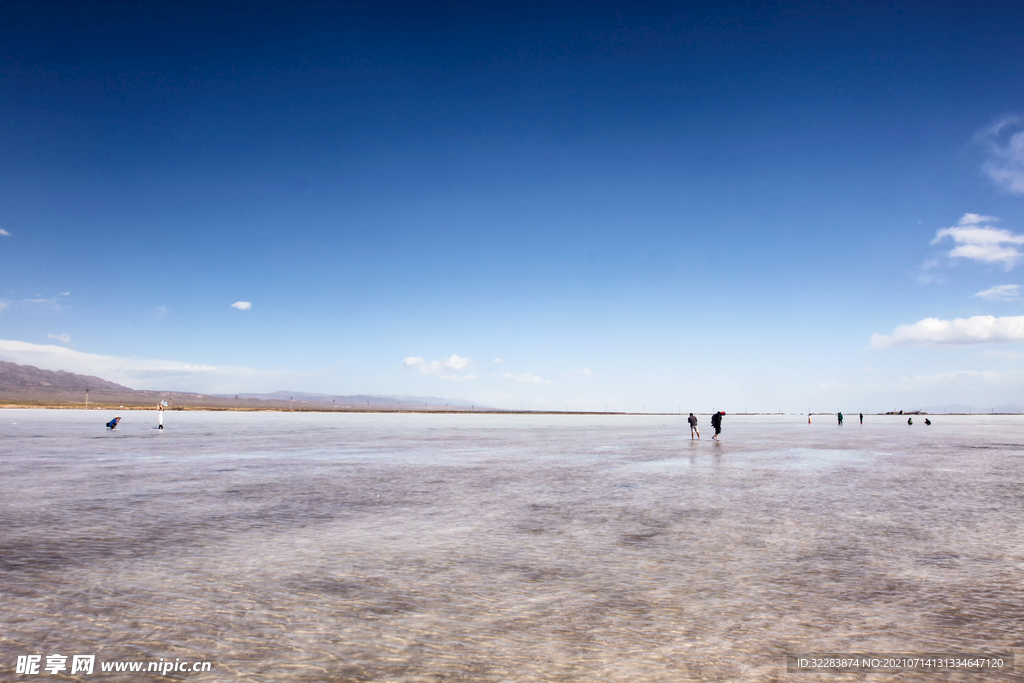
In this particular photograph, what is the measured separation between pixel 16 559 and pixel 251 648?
4.83 m

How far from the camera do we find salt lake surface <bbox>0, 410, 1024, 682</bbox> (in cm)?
462

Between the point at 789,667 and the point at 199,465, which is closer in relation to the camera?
the point at 789,667

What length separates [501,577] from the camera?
6688mm

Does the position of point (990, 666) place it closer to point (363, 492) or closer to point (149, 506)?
point (363, 492)

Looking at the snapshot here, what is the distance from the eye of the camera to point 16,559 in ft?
23.6

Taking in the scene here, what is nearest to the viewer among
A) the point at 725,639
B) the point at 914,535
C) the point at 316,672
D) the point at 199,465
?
the point at 316,672

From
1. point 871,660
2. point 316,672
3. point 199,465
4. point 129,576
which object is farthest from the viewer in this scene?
point 199,465

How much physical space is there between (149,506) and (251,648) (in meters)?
7.94

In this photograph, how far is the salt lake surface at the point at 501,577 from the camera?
182 inches

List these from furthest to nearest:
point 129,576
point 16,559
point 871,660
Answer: point 16,559
point 129,576
point 871,660

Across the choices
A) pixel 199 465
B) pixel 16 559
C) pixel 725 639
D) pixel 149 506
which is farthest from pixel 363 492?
pixel 725 639

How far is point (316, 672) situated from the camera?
167 inches

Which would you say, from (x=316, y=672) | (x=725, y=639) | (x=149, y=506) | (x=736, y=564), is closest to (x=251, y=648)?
(x=316, y=672)

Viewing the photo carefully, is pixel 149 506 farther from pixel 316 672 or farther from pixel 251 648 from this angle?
pixel 316 672
